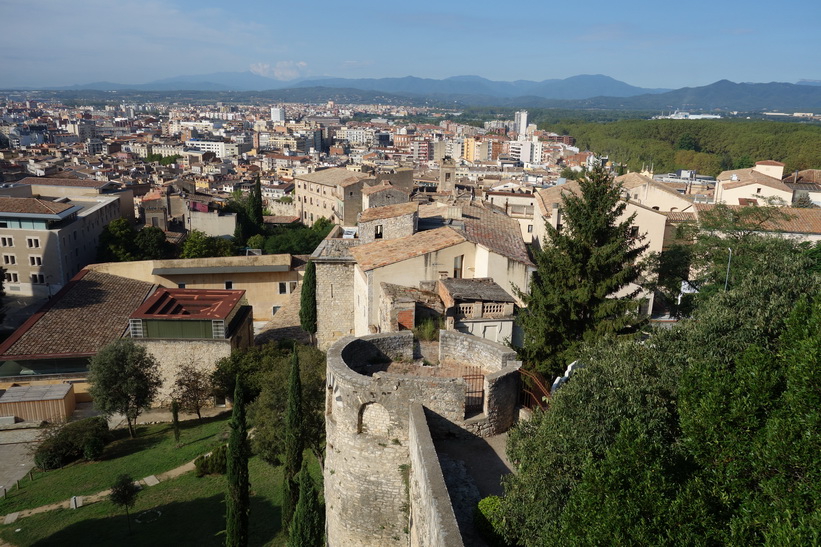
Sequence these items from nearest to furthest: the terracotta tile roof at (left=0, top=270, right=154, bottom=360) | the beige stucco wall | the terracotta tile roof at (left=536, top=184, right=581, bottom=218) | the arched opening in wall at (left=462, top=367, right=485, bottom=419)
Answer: the arched opening in wall at (left=462, top=367, right=485, bottom=419) → the beige stucco wall → the terracotta tile roof at (left=0, top=270, right=154, bottom=360) → the terracotta tile roof at (left=536, top=184, right=581, bottom=218)

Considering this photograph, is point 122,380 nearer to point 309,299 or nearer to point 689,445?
point 309,299

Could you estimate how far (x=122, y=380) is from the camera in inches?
982

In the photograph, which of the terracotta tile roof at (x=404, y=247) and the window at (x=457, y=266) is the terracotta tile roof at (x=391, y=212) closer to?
the terracotta tile roof at (x=404, y=247)

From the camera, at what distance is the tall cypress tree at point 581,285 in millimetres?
16969

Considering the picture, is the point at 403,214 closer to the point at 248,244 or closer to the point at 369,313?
the point at 369,313

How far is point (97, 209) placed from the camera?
51125mm

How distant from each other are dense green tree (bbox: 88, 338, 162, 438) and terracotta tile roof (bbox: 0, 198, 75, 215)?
23.4 meters

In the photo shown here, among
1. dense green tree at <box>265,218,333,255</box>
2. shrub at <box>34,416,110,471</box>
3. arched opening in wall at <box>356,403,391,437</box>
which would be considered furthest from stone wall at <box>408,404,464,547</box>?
dense green tree at <box>265,218,333,255</box>

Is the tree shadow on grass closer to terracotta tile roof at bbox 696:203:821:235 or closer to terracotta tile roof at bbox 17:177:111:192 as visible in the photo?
terracotta tile roof at bbox 696:203:821:235

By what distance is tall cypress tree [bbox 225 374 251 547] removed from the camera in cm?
1634

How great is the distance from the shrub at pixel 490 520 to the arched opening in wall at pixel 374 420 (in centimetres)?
256

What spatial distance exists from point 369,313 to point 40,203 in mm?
35015

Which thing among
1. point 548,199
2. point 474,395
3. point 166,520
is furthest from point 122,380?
point 548,199

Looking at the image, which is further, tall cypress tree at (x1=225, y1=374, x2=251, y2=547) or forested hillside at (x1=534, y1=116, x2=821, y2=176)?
forested hillside at (x1=534, y1=116, x2=821, y2=176)
